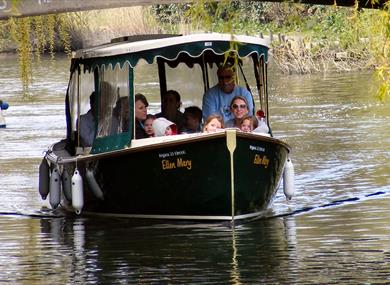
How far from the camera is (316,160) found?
83.8 feet

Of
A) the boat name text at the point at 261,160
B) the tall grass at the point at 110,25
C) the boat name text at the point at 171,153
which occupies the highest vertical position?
the tall grass at the point at 110,25

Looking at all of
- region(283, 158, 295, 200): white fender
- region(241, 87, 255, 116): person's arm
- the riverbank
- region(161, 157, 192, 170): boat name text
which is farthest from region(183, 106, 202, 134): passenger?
the riverbank

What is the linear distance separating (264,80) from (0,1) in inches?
221

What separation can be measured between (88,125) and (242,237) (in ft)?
13.0

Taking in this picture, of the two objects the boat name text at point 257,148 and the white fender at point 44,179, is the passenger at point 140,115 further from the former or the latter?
the white fender at point 44,179

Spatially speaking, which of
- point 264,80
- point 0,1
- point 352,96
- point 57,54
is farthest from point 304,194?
point 57,54

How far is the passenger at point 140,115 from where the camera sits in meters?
17.7

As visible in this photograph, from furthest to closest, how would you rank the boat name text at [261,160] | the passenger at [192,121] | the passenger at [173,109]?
the passenger at [173,109], the passenger at [192,121], the boat name text at [261,160]

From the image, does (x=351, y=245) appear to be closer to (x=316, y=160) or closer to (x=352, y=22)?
(x=352, y=22)

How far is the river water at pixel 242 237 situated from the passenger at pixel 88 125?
0.90 meters

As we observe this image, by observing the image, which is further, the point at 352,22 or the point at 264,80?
the point at 264,80

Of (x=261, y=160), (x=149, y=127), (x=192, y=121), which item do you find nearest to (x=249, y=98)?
(x=192, y=121)

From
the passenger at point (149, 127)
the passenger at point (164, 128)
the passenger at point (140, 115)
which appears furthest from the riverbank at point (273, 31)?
the passenger at point (164, 128)

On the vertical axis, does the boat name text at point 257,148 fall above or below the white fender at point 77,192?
above
